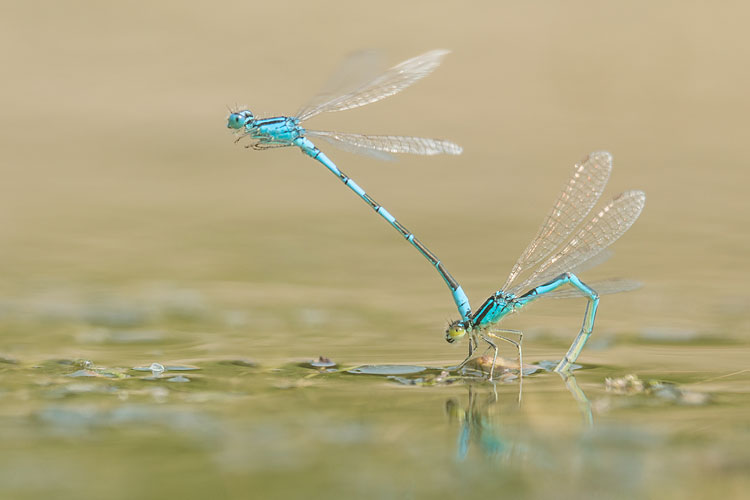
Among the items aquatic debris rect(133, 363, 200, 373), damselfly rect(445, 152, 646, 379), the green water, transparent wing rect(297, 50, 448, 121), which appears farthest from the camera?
transparent wing rect(297, 50, 448, 121)

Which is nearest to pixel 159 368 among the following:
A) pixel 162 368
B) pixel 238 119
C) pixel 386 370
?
pixel 162 368

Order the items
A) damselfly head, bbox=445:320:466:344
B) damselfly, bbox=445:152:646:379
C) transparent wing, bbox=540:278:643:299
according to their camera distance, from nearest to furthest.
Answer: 1. damselfly head, bbox=445:320:466:344
2. transparent wing, bbox=540:278:643:299
3. damselfly, bbox=445:152:646:379

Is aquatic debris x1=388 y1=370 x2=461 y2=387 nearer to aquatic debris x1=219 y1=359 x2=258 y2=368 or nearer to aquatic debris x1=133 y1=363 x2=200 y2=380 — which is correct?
aquatic debris x1=219 y1=359 x2=258 y2=368

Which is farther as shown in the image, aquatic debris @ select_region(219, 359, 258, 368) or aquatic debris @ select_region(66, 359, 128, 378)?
aquatic debris @ select_region(219, 359, 258, 368)

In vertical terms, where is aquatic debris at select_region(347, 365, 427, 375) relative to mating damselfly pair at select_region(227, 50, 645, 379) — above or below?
below

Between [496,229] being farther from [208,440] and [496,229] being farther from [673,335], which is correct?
[208,440]

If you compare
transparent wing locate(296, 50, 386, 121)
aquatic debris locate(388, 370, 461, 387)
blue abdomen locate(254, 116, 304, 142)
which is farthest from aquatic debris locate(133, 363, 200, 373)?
transparent wing locate(296, 50, 386, 121)

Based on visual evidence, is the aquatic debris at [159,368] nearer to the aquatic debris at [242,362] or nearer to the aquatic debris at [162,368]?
the aquatic debris at [162,368]

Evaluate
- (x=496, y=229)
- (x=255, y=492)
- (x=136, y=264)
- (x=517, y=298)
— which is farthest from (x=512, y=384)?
(x=496, y=229)
